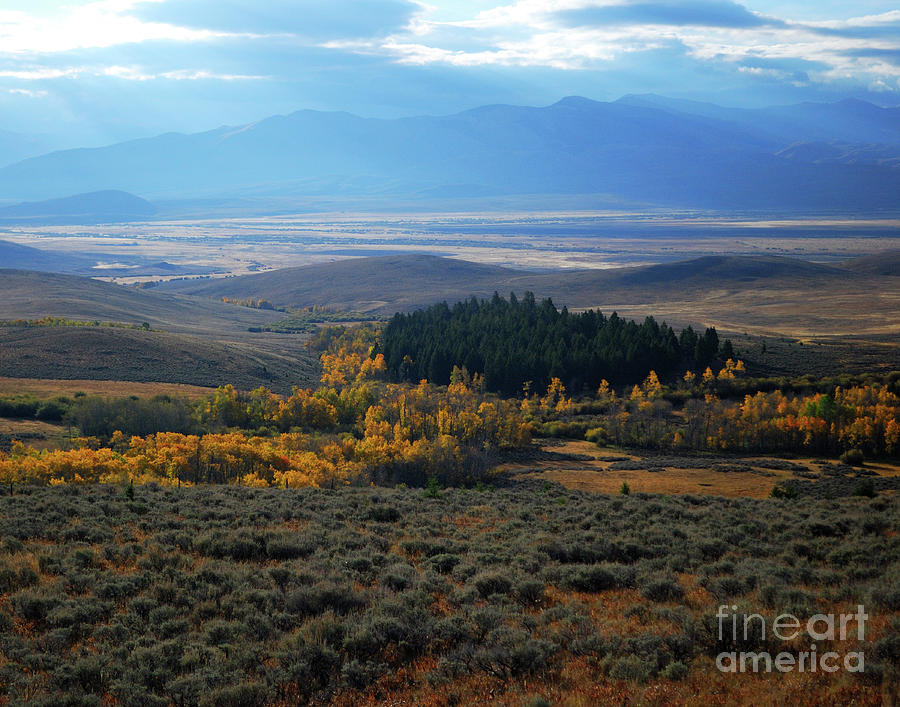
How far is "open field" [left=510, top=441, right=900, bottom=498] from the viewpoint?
44.1 m

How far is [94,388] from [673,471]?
2342 inches

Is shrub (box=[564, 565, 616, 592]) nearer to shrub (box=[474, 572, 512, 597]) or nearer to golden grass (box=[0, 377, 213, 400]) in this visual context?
shrub (box=[474, 572, 512, 597])

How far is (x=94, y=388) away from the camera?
76.2m

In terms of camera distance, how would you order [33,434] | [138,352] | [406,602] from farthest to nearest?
[138,352]
[33,434]
[406,602]

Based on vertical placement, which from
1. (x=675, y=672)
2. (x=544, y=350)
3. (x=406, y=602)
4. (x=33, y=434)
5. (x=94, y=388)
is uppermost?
(x=675, y=672)

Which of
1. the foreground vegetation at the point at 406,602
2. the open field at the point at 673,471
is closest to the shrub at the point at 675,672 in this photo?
the foreground vegetation at the point at 406,602

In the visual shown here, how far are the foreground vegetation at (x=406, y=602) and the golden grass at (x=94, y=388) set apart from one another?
55563 millimetres

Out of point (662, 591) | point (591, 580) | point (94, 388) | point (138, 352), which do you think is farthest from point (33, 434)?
point (662, 591)

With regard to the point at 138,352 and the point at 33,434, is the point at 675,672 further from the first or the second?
the point at 138,352

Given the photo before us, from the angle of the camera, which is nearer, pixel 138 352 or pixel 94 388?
pixel 94 388

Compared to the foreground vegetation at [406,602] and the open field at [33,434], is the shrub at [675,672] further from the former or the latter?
the open field at [33,434]

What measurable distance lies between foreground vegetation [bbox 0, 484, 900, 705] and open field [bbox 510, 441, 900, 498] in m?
22.3

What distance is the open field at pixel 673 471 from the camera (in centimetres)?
4406

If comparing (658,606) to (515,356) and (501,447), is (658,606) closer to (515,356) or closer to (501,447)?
(501,447)
